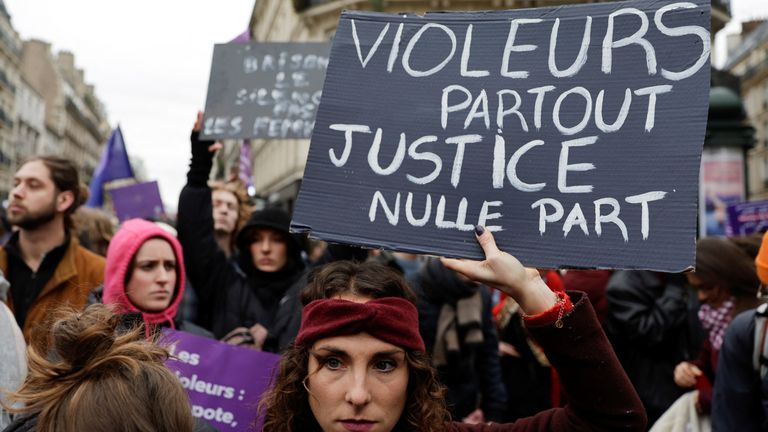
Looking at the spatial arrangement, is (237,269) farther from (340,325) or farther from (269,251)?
(340,325)

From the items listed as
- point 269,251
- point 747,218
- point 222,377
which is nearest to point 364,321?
point 222,377

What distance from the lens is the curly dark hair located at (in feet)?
A: 5.89

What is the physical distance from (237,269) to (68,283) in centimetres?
80

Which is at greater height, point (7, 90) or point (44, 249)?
point (7, 90)

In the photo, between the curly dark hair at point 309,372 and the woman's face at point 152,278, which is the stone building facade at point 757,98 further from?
the curly dark hair at point 309,372

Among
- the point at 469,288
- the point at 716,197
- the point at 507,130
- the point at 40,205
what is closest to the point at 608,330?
the point at 469,288

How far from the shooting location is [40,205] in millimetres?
3588

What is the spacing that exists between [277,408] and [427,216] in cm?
64

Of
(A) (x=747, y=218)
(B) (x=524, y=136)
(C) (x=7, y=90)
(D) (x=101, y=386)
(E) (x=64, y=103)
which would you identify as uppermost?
(C) (x=7, y=90)

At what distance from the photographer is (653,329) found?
3992 mm

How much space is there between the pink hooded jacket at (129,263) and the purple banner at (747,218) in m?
3.80

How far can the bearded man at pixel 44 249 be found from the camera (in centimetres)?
342

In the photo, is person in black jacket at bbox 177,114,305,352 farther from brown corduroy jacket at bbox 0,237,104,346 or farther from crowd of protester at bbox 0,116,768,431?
brown corduroy jacket at bbox 0,237,104,346

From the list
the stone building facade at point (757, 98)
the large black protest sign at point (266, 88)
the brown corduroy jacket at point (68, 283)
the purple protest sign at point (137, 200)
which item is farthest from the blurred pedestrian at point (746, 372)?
the stone building facade at point (757, 98)
